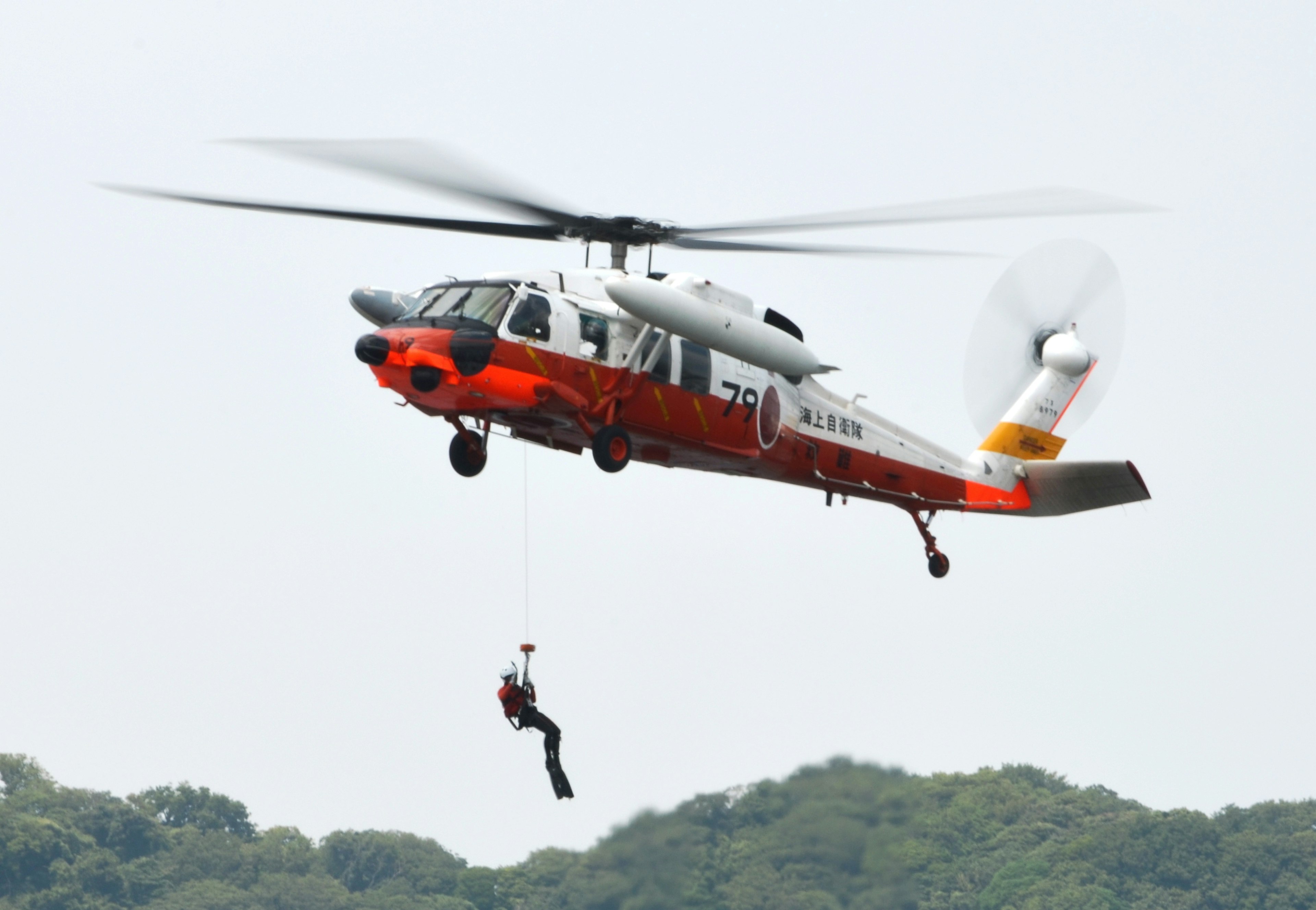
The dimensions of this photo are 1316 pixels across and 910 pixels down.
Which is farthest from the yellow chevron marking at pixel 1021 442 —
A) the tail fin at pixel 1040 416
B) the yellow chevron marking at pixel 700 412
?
the yellow chevron marking at pixel 700 412

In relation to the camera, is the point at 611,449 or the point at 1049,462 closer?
the point at 611,449

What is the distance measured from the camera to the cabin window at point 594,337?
885 inches

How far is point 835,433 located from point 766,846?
569 inches

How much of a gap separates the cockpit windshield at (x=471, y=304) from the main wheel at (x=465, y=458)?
1.56 metres

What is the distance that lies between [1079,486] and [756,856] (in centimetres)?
1355

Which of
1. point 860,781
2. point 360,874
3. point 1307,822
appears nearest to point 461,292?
point 860,781

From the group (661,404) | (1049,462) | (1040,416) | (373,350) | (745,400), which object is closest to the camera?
(373,350)

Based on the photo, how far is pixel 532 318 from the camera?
2206 centimetres

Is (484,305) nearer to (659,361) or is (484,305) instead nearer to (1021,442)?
(659,361)

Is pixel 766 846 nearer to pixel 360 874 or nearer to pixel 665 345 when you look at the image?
pixel 665 345

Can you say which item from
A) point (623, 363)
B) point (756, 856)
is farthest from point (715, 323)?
point (756, 856)

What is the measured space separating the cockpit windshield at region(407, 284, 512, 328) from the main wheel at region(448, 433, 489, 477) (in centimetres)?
156

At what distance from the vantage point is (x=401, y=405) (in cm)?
2225

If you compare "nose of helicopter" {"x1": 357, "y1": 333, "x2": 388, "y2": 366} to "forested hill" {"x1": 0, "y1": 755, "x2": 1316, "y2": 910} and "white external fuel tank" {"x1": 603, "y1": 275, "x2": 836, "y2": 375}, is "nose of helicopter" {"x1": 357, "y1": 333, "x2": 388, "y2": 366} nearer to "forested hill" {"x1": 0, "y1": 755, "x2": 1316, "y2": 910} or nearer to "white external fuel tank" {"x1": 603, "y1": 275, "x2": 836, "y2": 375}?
"white external fuel tank" {"x1": 603, "y1": 275, "x2": 836, "y2": 375}
